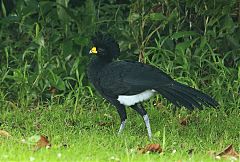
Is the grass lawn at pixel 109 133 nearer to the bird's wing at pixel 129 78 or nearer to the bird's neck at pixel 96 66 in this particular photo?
the bird's wing at pixel 129 78

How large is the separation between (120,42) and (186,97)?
2.44 meters

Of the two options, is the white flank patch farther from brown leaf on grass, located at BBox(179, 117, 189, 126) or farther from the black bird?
brown leaf on grass, located at BBox(179, 117, 189, 126)

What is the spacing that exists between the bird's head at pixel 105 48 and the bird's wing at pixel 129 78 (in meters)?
0.20

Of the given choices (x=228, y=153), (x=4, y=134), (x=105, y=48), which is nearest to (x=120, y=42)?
(x=105, y=48)

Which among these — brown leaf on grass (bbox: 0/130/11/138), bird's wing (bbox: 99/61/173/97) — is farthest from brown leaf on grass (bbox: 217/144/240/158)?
brown leaf on grass (bbox: 0/130/11/138)

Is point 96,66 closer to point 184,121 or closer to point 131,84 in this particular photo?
point 131,84

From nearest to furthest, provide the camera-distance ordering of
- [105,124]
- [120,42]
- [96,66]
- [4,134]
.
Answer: [4,134]
[96,66]
[105,124]
[120,42]

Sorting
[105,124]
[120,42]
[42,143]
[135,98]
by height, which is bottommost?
[105,124]

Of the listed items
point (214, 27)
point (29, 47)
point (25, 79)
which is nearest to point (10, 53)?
point (29, 47)

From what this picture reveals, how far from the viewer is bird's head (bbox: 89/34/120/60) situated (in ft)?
24.8

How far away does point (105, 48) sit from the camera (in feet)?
24.8

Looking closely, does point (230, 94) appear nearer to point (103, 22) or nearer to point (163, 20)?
point (163, 20)

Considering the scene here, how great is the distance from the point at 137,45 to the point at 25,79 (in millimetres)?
1467

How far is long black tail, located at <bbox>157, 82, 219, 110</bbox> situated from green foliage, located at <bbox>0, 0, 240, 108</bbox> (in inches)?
51.3
